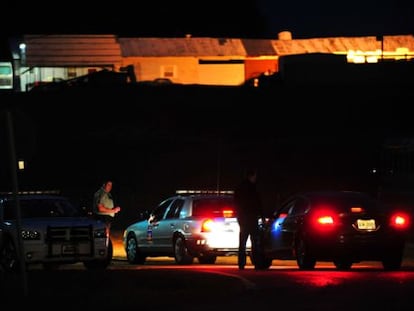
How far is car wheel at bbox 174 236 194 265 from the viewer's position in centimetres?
2395

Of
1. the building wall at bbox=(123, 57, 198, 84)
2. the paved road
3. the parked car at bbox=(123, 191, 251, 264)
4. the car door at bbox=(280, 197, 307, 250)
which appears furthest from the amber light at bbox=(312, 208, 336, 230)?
the building wall at bbox=(123, 57, 198, 84)

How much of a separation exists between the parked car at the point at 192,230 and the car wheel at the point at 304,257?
275 centimetres

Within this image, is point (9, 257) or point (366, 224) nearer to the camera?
point (366, 224)

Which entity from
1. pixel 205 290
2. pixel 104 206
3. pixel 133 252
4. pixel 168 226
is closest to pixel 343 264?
pixel 168 226

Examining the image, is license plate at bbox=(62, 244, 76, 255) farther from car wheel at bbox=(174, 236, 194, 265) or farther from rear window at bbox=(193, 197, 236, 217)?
rear window at bbox=(193, 197, 236, 217)

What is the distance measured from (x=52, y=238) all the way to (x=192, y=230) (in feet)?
11.0

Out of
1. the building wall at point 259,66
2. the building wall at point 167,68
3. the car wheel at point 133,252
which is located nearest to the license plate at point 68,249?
the car wheel at point 133,252

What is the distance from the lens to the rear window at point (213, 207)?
2402cm

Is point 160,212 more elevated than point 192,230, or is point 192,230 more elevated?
point 160,212

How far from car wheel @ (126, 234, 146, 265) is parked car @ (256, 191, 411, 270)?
5774mm

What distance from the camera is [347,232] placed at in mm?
20375

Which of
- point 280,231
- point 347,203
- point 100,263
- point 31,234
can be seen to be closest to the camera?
point 347,203

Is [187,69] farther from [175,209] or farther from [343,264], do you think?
[343,264]

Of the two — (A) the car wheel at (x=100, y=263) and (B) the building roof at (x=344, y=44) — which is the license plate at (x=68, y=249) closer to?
(A) the car wheel at (x=100, y=263)
